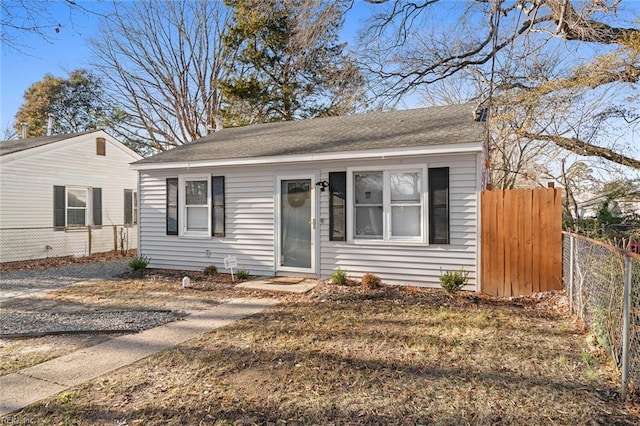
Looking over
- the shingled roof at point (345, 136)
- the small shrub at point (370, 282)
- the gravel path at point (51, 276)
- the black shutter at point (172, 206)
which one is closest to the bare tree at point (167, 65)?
the shingled roof at point (345, 136)

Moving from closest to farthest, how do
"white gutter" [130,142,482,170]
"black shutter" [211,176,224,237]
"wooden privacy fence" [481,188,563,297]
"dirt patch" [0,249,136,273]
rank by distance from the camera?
1. "wooden privacy fence" [481,188,563,297]
2. "white gutter" [130,142,482,170]
3. "black shutter" [211,176,224,237]
4. "dirt patch" [0,249,136,273]

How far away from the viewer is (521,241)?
250 inches

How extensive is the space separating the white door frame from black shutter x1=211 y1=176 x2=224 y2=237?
1347 millimetres

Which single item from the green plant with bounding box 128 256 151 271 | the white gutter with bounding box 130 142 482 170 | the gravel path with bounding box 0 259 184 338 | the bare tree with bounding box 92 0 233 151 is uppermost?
the bare tree with bounding box 92 0 233 151

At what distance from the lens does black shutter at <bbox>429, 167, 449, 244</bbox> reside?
671 cm

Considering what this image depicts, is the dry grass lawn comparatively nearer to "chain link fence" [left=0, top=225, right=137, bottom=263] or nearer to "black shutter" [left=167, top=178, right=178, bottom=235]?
"black shutter" [left=167, top=178, right=178, bottom=235]

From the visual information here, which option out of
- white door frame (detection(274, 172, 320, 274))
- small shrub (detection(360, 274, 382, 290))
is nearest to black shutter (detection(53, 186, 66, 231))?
white door frame (detection(274, 172, 320, 274))

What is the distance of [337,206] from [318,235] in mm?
731

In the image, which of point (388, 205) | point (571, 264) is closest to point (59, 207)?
point (388, 205)

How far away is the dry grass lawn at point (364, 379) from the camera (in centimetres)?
272

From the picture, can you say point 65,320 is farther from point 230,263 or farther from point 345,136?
point 345,136

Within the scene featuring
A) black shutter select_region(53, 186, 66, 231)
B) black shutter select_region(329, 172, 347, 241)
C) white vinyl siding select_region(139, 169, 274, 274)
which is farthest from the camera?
black shutter select_region(53, 186, 66, 231)

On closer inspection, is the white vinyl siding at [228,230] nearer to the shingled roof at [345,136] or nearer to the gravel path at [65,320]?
the shingled roof at [345,136]

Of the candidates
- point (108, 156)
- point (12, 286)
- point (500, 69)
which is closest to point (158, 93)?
point (108, 156)
